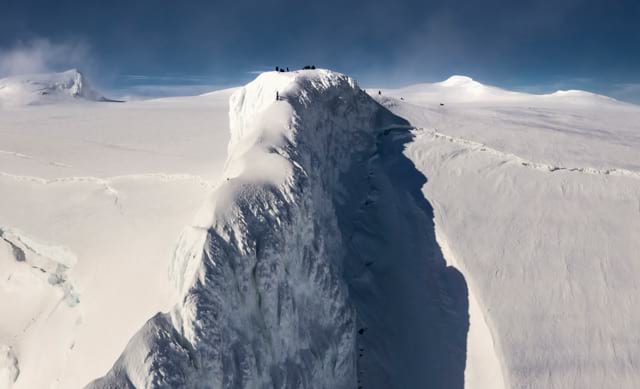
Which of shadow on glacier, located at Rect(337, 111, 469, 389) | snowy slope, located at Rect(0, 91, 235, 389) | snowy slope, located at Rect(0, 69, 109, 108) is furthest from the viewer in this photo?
snowy slope, located at Rect(0, 69, 109, 108)

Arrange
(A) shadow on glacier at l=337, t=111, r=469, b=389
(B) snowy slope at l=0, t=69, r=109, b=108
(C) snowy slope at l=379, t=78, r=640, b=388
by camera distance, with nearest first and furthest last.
Result: (C) snowy slope at l=379, t=78, r=640, b=388, (A) shadow on glacier at l=337, t=111, r=469, b=389, (B) snowy slope at l=0, t=69, r=109, b=108

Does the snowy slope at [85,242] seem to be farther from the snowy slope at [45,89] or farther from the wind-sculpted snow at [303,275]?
the snowy slope at [45,89]

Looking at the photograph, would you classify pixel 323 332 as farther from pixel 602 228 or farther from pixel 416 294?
pixel 602 228

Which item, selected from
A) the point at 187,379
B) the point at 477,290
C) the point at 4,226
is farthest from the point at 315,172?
the point at 4,226

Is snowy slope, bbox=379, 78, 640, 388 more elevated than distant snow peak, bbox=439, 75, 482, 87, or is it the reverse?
distant snow peak, bbox=439, 75, 482, 87

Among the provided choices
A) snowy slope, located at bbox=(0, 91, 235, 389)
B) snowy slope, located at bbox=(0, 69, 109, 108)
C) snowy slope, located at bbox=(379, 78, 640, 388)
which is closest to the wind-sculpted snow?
snowy slope, located at bbox=(379, 78, 640, 388)

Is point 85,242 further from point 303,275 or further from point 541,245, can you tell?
point 541,245

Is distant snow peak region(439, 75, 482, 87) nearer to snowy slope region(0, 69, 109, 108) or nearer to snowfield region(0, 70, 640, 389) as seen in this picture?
snowfield region(0, 70, 640, 389)

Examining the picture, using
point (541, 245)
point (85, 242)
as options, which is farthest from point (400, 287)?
point (85, 242)

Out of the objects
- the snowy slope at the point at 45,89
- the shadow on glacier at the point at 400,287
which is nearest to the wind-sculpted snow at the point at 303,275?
the shadow on glacier at the point at 400,287
